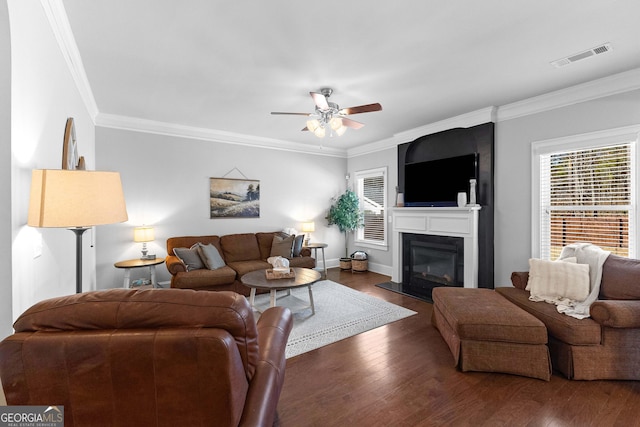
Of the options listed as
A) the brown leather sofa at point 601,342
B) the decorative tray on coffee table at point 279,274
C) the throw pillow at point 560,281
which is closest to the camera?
the brown leather sofa at point 601,342

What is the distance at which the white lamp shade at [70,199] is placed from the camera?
4.46 feet

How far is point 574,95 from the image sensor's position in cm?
330

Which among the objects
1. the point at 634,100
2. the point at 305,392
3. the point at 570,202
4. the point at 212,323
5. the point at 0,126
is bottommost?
the point at 305,392

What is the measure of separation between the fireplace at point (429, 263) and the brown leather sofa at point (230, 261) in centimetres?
169

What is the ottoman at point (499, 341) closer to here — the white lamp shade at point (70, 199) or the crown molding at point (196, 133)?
the white lamp shade at point (70, 199)

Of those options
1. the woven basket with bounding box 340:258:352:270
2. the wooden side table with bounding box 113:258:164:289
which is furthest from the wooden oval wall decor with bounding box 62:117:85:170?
the woven basket with bounding box 340:258:352:270

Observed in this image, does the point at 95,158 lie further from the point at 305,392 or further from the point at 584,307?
the point at 584,307

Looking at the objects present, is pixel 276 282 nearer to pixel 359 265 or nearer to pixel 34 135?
pixel 34 135

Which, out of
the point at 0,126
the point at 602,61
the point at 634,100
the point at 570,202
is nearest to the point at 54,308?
the point at 0,126

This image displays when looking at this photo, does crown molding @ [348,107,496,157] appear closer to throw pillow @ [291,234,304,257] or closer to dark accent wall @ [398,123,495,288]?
dark accent wall @ [398,123,495,288]

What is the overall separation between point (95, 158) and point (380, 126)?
172 inches

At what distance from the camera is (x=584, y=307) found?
2.47m

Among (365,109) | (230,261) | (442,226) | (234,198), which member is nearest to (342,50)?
(365,109)

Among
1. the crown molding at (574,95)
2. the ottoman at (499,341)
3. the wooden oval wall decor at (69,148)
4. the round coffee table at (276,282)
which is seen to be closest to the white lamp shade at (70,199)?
the wooden oval wall decor at (69,148)
